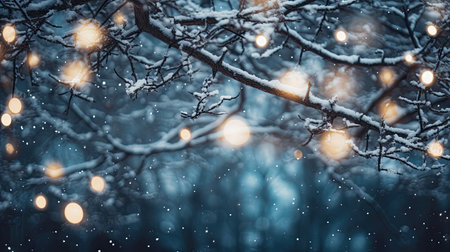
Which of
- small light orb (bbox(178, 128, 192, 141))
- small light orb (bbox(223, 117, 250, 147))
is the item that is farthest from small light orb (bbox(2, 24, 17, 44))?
small light orb (bbox(223, 117, 250, 147))

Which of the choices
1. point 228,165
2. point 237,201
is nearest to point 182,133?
point 228,165

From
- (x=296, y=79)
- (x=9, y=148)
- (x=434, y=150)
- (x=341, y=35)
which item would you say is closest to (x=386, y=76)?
(x=341, y=35)

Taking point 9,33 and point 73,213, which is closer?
point 9,33

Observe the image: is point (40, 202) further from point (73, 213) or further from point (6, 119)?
point (6, 119)

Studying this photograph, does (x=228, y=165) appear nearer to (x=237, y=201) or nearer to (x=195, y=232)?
(x=237, y=201)

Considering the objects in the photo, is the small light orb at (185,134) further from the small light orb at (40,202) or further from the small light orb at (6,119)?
the small light orb at (40,202)

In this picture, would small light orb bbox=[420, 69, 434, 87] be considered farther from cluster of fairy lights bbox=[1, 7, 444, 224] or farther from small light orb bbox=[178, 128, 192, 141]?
small light orb bbox=[178, 128, 192, 141]
